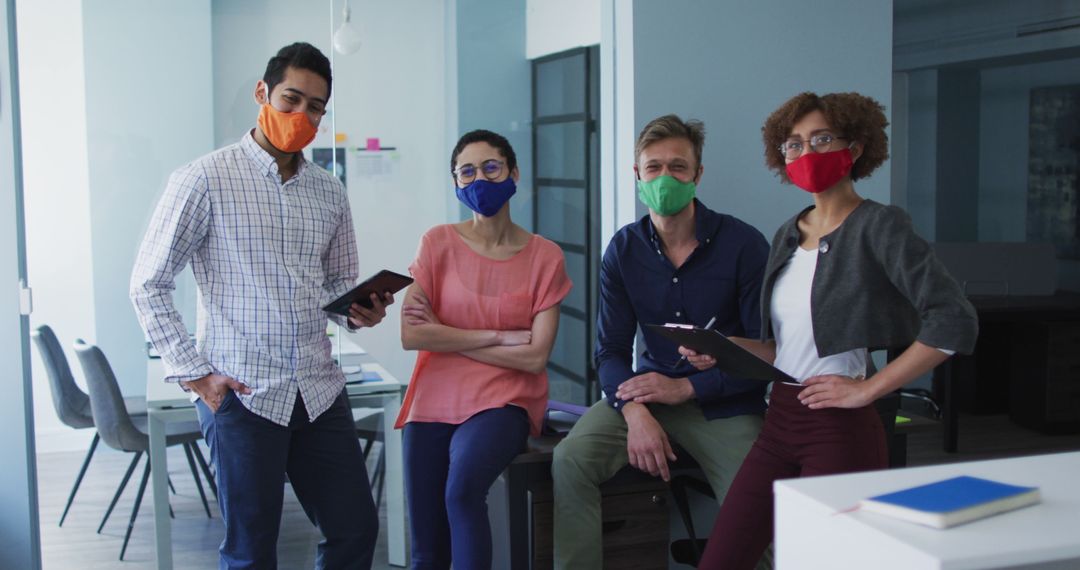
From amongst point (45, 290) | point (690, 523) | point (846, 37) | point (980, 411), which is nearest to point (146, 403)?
point (45, 290)

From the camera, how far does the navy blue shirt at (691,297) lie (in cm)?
281

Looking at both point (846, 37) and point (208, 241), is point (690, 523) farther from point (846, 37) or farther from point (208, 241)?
point (846, 37)

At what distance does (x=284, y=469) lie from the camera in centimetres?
256

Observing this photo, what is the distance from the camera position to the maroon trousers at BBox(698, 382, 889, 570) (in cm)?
226

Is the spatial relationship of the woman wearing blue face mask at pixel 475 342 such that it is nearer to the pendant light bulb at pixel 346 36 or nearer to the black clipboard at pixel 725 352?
the black clipboard at pixel 725 352

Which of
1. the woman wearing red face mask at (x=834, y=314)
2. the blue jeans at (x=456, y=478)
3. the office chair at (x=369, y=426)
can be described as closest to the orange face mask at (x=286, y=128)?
the blue jeans at (x=456, y=478)

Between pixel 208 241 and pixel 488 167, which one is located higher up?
pixel 488 167

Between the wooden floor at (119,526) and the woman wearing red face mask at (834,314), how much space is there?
5.96 feet

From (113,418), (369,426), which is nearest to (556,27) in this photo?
(369,426)

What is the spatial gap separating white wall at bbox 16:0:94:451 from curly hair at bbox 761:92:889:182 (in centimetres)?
231

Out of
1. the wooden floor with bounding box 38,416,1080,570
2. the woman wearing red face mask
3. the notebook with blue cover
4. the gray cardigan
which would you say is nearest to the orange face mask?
the woman wearing red face mask

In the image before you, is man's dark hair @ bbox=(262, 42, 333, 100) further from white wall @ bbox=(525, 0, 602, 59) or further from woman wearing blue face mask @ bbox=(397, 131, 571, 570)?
white wall @ bbox=(525, 0, 602, 59)

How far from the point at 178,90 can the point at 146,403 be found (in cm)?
106

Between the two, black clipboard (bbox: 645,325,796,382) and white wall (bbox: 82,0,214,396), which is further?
white wall (bbox: 82,0,214,396)
